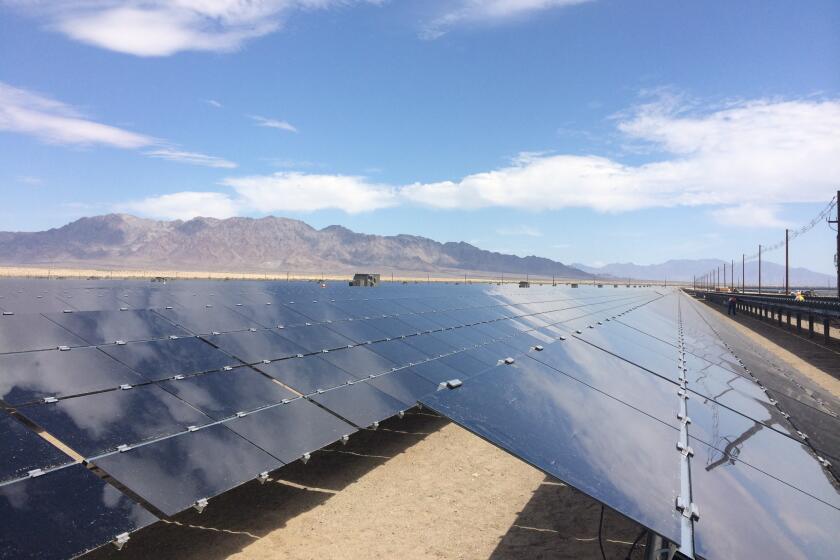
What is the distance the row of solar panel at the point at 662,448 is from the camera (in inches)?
132

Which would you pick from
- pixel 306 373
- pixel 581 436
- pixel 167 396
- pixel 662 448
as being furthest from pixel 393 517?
pixel 662 448

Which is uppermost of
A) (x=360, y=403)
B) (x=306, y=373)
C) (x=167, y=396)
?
(x=167, y=396)

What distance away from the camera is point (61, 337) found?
29.4ft

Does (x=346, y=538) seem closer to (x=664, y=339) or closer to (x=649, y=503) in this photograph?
(x=649, y=503)

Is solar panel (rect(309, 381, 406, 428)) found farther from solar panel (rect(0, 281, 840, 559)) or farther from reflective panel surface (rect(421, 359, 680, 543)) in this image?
reflective panel surface (rect(421, 359, 680, 543))

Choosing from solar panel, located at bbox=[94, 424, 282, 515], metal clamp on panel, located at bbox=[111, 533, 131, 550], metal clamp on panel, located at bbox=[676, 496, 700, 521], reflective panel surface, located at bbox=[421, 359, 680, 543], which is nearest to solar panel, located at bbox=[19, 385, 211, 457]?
solar panel, located at bbox=[94, 424, 282, 515]

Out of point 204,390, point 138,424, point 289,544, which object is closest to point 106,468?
point 138,424

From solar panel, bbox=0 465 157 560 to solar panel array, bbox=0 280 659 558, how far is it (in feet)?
0.04

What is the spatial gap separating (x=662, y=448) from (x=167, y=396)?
6696 millimetres

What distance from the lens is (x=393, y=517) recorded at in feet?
28.2

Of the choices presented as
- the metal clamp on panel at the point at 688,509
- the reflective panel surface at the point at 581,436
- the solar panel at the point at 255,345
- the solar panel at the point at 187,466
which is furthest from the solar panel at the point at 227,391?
the metal clamp on panel at the point at 688,509

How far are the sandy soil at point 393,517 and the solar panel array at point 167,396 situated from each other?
1562 millimetres

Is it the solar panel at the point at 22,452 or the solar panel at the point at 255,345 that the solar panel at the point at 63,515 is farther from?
the solar panel at the point at 255,345

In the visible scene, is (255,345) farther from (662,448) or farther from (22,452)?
(662,448)
